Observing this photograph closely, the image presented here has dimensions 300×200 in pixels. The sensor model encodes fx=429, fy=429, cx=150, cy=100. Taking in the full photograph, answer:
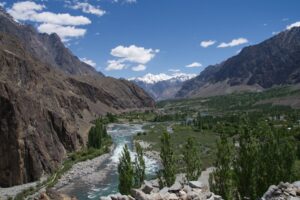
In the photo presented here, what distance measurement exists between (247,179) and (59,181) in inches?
1638

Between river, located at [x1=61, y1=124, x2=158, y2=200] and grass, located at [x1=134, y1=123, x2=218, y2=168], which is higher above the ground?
grass, located at [x1=134, y1=123, x2=218, y2=168]

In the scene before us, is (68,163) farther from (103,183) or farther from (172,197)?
(172,197)

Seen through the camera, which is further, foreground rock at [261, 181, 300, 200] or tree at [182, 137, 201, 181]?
tree at [182, 137, 201, 181]

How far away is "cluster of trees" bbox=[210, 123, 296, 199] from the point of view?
138ft

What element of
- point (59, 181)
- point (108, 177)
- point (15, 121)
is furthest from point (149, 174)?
point (15, 121)

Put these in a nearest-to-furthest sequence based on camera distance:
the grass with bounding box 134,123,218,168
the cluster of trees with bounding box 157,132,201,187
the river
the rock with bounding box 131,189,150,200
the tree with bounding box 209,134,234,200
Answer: the rock with bounding box 131,189,150,200 < the tree with bounding box 209,134,234,200 < the cluster of trees with bounding box 157,132,201,187 < the river < the grass with bounding box 134,123,218,168

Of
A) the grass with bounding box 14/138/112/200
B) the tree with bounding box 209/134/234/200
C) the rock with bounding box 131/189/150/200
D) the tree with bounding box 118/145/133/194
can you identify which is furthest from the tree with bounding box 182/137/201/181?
the grass with bounding box 14/138/112/200

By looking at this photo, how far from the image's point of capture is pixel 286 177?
47969mm

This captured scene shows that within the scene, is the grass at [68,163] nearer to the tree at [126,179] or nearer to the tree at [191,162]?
the tree at [126,179]

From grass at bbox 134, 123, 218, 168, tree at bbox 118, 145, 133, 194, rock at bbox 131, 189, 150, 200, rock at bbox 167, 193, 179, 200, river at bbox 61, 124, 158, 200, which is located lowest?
river at bbox 61, 124, 158, 200

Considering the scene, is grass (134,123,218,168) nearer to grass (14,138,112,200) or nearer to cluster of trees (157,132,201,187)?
grass (14,138,112,200)

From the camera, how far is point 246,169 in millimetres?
44969

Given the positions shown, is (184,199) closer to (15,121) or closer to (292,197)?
(292,197)

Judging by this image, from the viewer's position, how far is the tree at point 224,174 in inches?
1618
